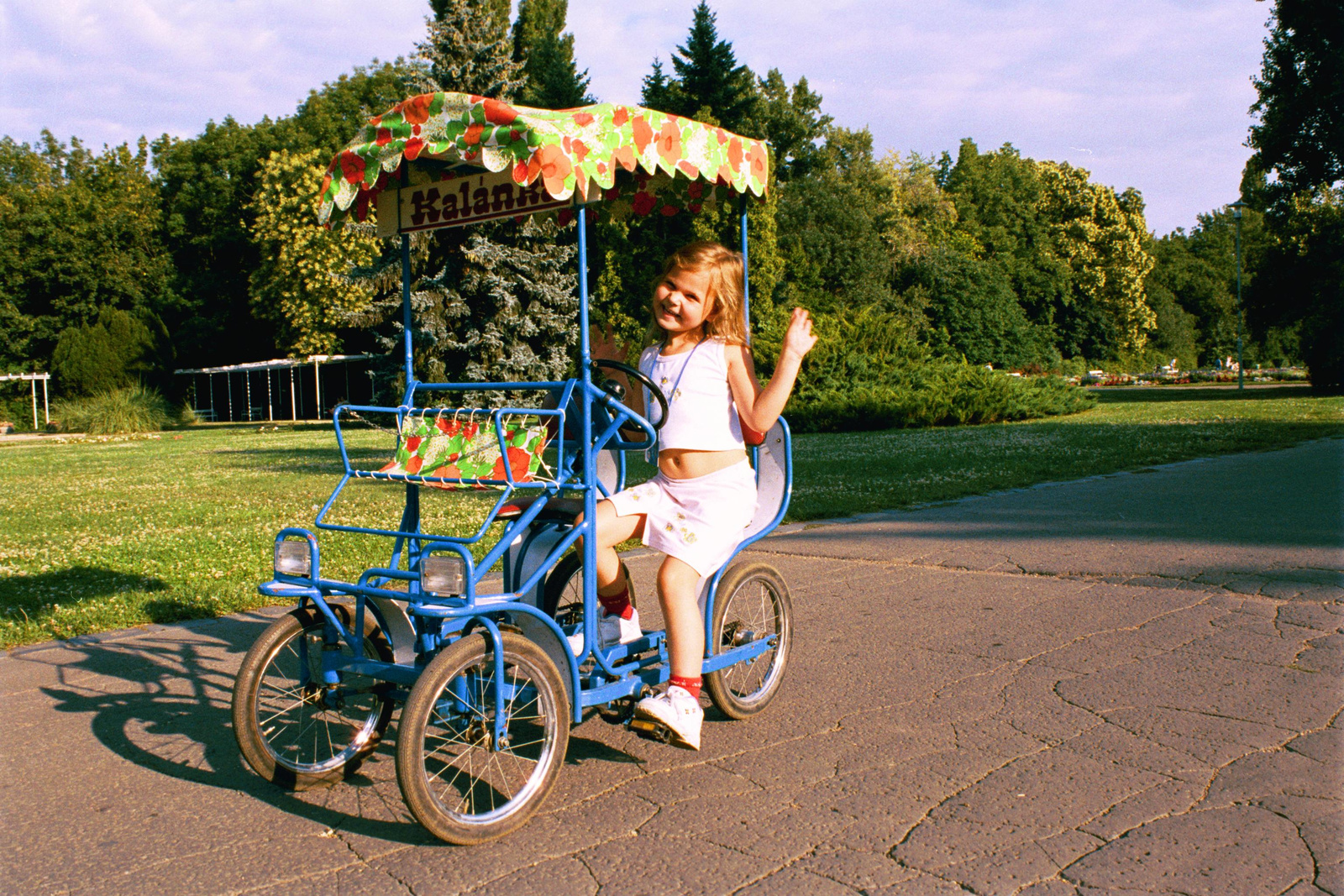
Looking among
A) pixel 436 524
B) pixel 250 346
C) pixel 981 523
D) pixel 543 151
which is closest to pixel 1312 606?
pixel 981 523

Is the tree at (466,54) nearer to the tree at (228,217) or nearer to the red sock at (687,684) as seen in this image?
the red sock at (687,684)

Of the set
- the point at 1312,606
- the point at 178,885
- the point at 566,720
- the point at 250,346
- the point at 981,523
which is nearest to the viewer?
the point at 178,885

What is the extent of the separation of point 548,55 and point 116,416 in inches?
1014

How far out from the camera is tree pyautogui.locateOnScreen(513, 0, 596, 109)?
45594 millimetres

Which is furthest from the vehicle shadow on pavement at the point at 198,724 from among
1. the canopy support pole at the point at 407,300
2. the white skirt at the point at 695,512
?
the canopy support pole at the point at 407,300

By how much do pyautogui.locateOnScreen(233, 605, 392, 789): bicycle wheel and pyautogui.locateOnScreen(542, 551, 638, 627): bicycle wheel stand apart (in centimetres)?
74

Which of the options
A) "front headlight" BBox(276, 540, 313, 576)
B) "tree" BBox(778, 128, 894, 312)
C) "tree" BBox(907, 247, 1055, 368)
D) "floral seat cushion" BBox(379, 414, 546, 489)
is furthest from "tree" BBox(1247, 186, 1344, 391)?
"front headlight" BBox(276, 540, 313, 576)

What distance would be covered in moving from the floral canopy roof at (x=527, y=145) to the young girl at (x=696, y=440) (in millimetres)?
406

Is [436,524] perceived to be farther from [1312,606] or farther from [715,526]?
[1312,606]

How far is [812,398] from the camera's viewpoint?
25.1m

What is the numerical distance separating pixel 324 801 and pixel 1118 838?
2529 mm

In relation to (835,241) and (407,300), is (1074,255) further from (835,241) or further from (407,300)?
(407,300)

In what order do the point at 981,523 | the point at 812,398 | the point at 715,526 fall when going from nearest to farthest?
1. the point at 715,526
2. the point at 981,523
3. the point at 812,398

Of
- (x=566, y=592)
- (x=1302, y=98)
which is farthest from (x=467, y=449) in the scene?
(x=1302, y=98)
